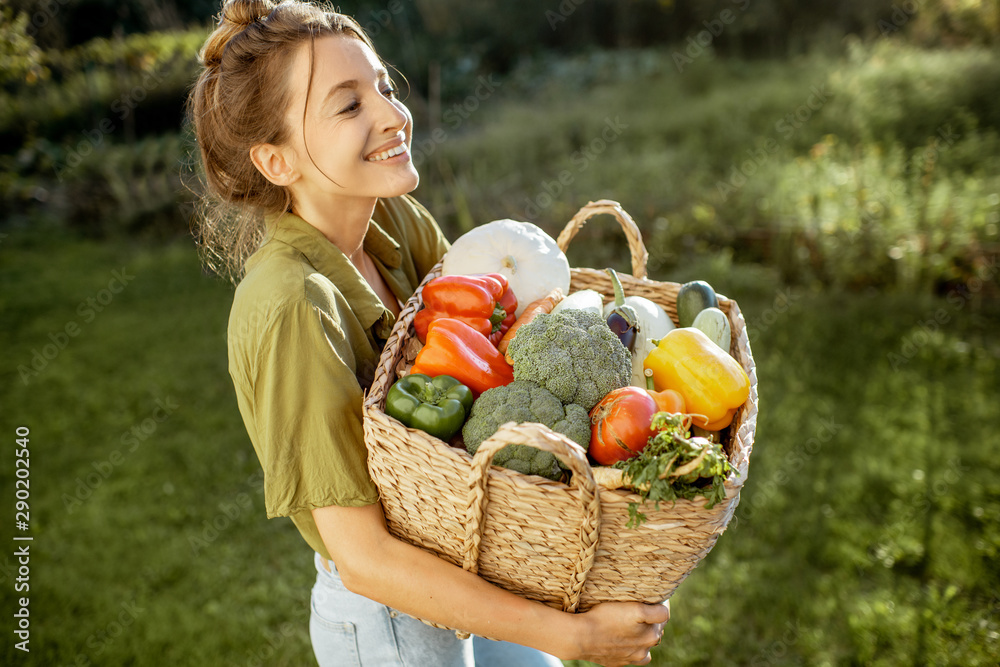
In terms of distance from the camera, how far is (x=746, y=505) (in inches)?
154

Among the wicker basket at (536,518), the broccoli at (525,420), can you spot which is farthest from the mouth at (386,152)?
the broccoli at (525,420)

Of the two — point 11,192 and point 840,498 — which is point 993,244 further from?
point 11,192

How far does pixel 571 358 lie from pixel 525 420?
204 mm

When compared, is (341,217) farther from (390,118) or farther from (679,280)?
(679,280)

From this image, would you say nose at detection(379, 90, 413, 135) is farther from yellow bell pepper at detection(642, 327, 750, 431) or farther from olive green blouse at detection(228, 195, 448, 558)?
yellow bell pepper at detection(642, 327, 750, 431)

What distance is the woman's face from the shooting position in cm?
177

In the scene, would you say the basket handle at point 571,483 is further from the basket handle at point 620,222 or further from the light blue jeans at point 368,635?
the basket handle at point 620,222

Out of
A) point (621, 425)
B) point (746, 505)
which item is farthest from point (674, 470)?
point (746, 505)

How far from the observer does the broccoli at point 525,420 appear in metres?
1.48

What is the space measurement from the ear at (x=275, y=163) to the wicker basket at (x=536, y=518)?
613 millimetres

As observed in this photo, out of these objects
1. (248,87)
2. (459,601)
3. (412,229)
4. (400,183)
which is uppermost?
(248,87)

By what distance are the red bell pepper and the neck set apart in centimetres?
28

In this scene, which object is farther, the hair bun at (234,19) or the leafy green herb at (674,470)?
the hair bun at (234,19)

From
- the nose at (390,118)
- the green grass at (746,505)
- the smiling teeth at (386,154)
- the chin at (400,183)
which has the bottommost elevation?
the green grass at (746,505)
